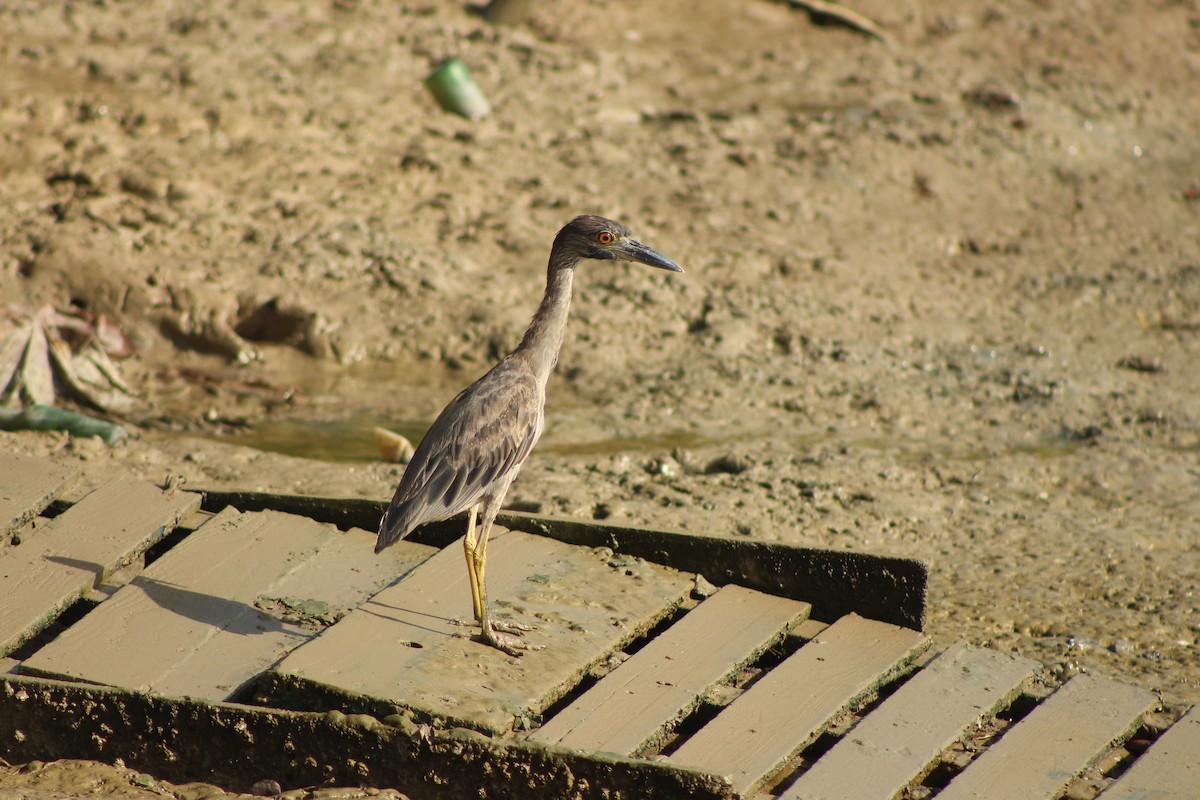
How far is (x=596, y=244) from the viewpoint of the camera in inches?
195

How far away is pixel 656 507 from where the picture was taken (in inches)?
233

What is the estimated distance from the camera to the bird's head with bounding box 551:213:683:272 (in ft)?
16.2

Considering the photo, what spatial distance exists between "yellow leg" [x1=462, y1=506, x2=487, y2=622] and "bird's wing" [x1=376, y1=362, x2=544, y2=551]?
0.09 metres

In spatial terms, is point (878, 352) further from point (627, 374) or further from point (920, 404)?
point (627, 374)

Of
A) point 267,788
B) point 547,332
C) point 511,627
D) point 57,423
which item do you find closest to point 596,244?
point 547,332

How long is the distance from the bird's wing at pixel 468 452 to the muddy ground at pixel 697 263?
1234 millimetres

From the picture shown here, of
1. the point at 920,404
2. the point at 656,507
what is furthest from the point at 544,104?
the point at 656,507

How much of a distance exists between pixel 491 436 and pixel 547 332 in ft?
1.83

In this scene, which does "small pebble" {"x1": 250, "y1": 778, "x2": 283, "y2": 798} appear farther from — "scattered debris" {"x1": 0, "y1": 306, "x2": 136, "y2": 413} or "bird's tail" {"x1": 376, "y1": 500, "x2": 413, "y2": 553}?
"scattered debris" {"x1": 0, "y1": 306, "x2": 136, "y2": 413}

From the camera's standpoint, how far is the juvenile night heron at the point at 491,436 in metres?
4.35

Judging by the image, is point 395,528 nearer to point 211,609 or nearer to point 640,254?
point 211,609

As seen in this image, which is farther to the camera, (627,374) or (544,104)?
(544,104)

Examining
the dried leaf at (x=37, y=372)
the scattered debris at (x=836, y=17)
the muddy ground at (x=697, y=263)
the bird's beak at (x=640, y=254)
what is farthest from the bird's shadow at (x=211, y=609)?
the scattered debris at (x=836, y=17)

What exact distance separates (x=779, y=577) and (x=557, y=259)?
1.47m
